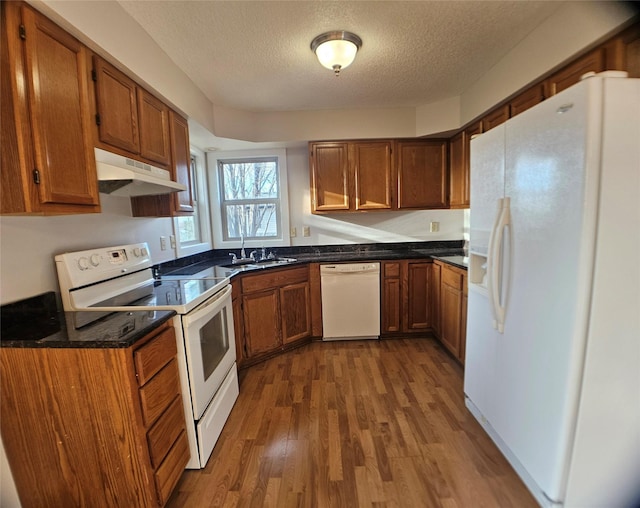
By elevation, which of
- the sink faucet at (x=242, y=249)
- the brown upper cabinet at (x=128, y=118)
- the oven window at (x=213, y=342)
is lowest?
the oven window at (x=213, y=342)

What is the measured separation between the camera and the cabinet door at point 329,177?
3131mm

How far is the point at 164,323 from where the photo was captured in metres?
1.38

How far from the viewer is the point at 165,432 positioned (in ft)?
4.37

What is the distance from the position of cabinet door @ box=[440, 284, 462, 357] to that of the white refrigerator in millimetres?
992

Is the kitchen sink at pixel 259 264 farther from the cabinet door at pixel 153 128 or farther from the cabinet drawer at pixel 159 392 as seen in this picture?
the cabinet drawer at pixel 159 392

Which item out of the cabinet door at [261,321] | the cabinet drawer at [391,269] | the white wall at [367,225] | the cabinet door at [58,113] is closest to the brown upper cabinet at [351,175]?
the white wall at [367,225]

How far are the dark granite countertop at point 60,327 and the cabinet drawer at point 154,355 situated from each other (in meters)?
0.07

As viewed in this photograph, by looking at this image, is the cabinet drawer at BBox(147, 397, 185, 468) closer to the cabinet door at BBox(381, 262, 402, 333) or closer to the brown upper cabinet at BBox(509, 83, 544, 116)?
the cabinet door at BBox(381, 262, 402, 333)

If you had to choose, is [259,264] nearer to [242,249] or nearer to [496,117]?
[242,249]

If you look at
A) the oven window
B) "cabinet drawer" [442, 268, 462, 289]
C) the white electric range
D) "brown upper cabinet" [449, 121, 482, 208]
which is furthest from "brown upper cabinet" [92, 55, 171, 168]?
"brown upper cabinet" [449, 121, 482, 208]

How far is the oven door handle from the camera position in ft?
4.94

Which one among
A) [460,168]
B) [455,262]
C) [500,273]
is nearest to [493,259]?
[500,273]

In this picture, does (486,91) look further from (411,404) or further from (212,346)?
(212,346)

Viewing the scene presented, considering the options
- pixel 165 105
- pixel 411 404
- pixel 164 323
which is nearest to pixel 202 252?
pixel 165 105
